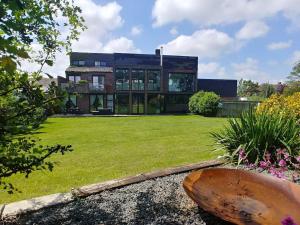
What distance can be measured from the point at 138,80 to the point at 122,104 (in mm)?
3708

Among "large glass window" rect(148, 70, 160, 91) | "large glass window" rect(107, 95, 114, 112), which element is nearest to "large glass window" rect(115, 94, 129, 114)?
"large glass window" rect(107, 95, 114, 112)

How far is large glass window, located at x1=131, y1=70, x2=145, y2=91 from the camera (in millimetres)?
38625

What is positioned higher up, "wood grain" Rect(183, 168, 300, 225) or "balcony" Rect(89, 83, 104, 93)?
"balcony" Rect(89, 83, 104, 93)

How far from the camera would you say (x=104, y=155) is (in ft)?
29.0

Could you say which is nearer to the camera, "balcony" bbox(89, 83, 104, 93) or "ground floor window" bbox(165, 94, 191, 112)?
"balcony" bbox(89, 83, 104, 93)

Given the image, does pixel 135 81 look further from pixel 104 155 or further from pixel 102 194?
pixel 102 194

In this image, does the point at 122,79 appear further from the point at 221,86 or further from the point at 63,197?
the point at 63,197

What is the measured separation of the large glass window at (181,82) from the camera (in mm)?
40531

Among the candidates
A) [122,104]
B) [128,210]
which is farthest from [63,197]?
[122,104]

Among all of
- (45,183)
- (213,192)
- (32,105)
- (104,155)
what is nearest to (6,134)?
(32,105)

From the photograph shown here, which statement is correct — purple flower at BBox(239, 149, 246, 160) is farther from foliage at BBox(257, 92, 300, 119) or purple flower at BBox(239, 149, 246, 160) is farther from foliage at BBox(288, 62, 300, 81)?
foliage at BBox(288, 62, 300, 81)

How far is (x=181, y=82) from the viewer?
134 ft

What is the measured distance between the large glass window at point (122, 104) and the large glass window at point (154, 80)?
341 centimetres

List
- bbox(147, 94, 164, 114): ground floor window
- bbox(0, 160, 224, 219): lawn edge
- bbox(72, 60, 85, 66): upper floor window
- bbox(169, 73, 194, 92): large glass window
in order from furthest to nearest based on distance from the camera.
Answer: bbox(72, 60, 85, 66): upper floor window, bbox(169, 73, 194, 92): large glass window, bbox(147, 94, 164, 114): ground floor window, bbox(0, 160, 224, 219): lawn edge
